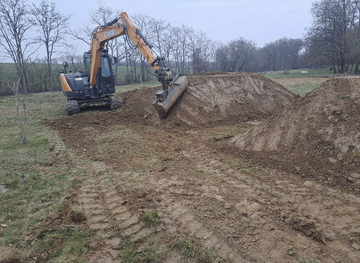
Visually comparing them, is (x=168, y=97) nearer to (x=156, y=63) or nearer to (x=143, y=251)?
(x=156, y=63)

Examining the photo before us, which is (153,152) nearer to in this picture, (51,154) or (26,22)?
(51,154)

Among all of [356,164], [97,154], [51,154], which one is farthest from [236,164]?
[51,154]

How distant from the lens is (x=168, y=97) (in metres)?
9.27

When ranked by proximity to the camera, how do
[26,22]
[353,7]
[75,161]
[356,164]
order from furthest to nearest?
[353,7] < [26,22] < [75,161] < [356,164]

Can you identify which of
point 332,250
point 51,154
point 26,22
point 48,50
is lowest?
point 332,250

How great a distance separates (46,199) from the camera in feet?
13.2

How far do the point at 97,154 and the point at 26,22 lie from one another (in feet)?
82.8

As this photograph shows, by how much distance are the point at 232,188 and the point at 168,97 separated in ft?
18.5

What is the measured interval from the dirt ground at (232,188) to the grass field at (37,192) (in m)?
0.25

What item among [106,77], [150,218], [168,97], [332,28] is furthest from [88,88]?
[332,28]

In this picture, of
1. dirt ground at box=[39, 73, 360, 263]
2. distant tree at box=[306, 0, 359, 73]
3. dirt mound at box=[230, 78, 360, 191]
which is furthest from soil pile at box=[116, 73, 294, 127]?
distant tree at box=[306, 0, 359, 73]

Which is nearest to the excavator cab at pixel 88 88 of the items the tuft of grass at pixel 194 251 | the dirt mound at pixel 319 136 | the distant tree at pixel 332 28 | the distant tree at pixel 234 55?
the dirt mound at pixel 319 136

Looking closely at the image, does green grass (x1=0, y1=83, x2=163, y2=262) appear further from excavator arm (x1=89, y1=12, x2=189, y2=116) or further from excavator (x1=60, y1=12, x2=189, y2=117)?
excavator (x1=60, y1=12, x2=189, y2=117)

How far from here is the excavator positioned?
932 cm
